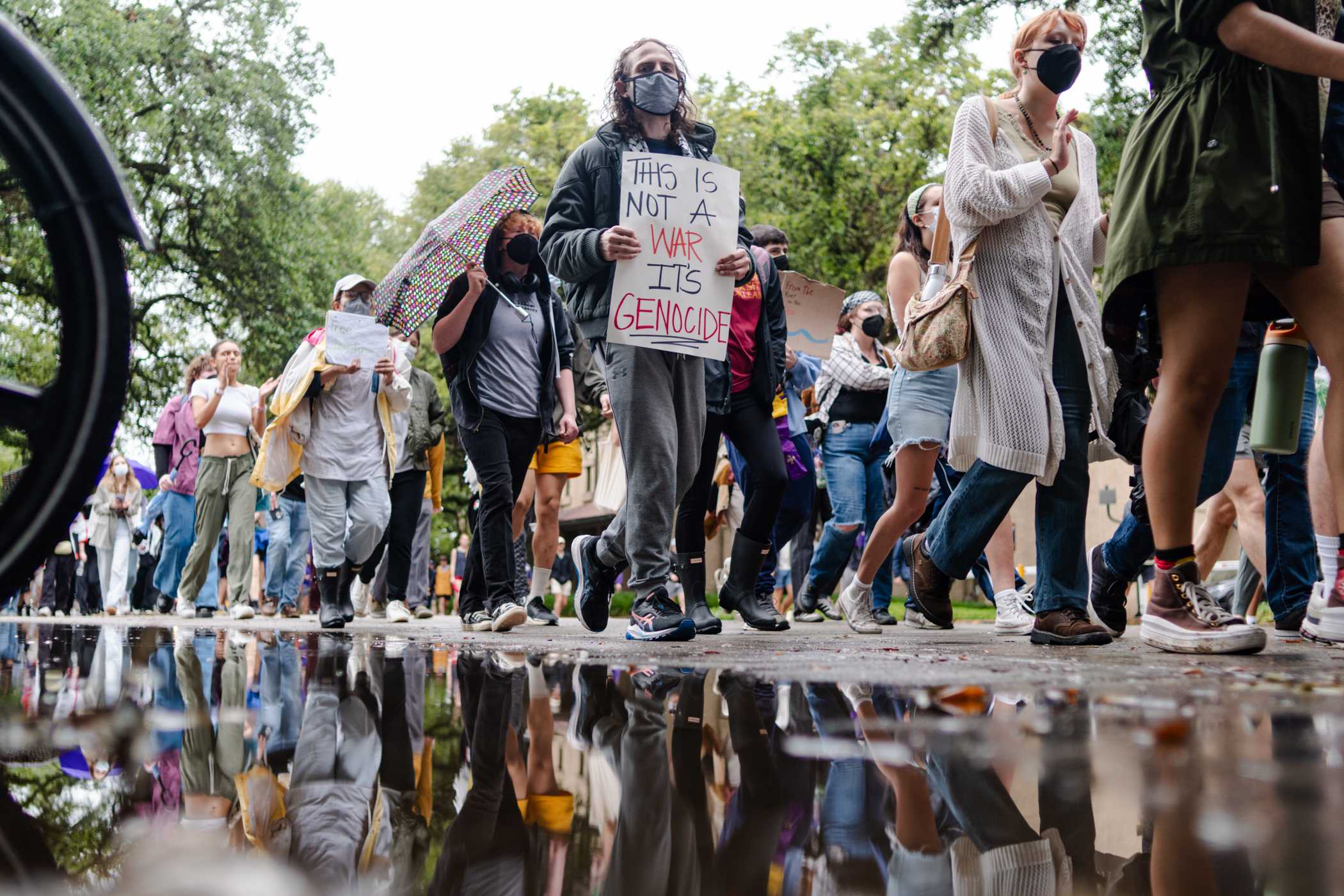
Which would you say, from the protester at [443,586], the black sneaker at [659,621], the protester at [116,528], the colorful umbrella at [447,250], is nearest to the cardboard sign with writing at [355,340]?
the colorful umbrella at [447,250]

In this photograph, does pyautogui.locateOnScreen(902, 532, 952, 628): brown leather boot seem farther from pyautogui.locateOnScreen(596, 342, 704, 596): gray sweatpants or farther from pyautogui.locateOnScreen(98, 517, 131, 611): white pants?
pyautogui.locateOnScreen(98, 517, 131, 611): white pants

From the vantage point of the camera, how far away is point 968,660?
397 centimetres

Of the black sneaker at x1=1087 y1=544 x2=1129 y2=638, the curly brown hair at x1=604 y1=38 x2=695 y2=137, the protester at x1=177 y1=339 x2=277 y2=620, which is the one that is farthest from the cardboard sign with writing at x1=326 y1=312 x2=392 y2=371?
the black sneaker at x1=1087 y1=544 x2=1129 y2=638

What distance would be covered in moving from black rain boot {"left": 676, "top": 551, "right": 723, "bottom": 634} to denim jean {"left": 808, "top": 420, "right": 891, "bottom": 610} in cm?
194

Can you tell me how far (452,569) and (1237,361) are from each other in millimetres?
24375

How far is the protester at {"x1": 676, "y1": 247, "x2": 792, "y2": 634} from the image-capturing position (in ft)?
22.1

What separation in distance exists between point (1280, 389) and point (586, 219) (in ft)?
9.08

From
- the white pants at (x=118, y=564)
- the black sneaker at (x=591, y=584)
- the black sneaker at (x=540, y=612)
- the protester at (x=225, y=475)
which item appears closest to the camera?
the black sneaker at (x=591, y=584)

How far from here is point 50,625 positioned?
26.3 feet

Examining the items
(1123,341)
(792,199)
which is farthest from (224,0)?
(1123,341)

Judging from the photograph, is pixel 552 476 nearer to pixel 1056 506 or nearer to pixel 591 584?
pixel 591 584

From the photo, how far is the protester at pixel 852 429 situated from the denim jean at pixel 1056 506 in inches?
151

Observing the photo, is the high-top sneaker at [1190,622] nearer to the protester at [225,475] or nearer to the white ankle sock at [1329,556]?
the white ankle sock at [1329,556]

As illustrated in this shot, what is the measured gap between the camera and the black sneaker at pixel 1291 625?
18.3ft
